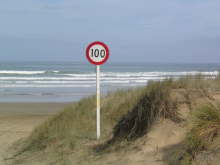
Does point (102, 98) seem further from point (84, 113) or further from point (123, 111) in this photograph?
point (123, 111)

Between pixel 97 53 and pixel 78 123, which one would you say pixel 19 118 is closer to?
→ pixel 78 123

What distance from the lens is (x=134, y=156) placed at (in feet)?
19.1

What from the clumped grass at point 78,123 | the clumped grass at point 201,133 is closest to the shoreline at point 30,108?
the clumped grass at point 78,123

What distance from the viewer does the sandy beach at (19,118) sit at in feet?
32.4

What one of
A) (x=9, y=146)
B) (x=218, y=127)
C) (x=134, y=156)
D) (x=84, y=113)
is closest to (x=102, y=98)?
(x=84, y=113)

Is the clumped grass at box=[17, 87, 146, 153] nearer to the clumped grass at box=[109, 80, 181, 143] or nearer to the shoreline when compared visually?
the clumped grass at box=[109, 80, 181, 143]

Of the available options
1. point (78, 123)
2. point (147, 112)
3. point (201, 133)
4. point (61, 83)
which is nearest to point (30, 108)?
point (78, 123)

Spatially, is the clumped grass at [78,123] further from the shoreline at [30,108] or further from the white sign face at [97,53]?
the shoreline at [30,108]

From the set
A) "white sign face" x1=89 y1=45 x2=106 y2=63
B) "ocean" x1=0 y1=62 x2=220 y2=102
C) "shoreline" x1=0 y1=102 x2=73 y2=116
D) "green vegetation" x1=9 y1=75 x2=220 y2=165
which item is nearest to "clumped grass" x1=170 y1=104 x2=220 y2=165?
"green vegetation" x1=9 y1=75 x2=220 y2=165

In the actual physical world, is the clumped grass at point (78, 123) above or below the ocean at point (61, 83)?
below

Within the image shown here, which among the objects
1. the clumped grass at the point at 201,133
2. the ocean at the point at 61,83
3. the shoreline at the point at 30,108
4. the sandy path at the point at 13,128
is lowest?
the sandy path at the point at 13,128

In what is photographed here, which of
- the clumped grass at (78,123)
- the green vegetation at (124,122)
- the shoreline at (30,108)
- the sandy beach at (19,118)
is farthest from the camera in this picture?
the shoreline at (30,108)

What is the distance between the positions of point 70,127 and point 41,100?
39.6 ft

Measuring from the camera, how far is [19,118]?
13852 millimetres
